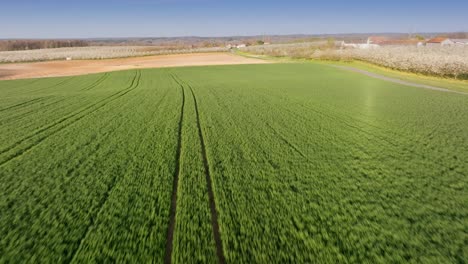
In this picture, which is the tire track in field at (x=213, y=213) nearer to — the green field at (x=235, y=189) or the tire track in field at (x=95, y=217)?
the green field at (x=235, y=189)

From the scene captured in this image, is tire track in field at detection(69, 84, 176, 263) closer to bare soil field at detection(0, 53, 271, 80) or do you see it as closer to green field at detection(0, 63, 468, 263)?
green field at detection(0, 63, 468, 263)

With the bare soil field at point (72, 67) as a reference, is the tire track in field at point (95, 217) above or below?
below

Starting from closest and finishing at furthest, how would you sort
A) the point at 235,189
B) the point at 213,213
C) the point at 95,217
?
1. the point at 95,217
2. the point at 213,213
3. the point at 235,189

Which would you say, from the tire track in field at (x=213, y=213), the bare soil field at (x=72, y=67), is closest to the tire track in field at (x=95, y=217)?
the tire track in field at (x=213, y=213)

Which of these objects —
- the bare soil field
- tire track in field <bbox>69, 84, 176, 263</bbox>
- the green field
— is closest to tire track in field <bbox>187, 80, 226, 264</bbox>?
the green field

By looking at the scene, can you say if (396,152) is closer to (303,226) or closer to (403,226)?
(403,226)

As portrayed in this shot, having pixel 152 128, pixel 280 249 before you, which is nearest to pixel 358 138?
pixel 280 249

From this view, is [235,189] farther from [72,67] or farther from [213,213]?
[72,67]

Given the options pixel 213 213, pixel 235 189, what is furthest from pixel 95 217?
pixel 235 189

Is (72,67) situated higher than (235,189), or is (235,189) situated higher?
(72,67)
